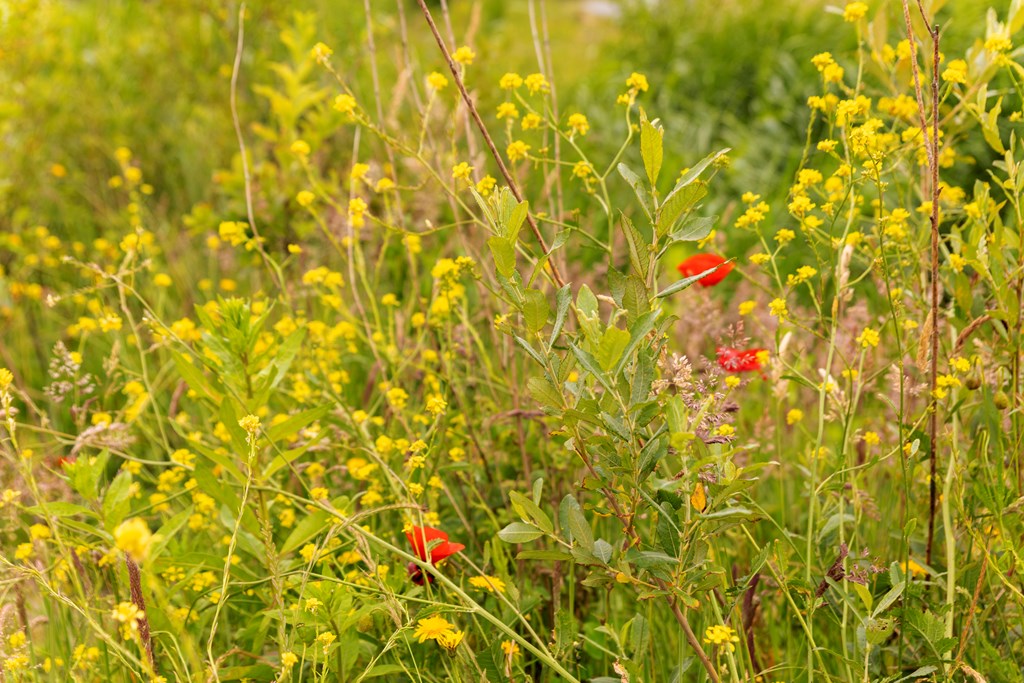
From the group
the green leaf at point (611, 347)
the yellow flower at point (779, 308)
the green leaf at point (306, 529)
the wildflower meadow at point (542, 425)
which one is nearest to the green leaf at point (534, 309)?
the wildflower meadow at point (542, 425)

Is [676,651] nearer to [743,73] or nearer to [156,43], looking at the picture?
[743,73]

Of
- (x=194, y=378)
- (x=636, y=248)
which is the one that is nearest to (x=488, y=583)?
(x=636, y=248)

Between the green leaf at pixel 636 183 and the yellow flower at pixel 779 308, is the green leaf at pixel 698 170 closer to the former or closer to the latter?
the green leaf at pixel 636 183

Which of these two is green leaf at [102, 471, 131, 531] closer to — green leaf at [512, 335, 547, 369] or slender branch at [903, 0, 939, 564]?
green leaf at [512, 335, 547, 369]

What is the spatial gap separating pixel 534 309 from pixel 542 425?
2.72 feet

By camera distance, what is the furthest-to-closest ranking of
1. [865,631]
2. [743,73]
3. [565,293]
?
[743,73] < [865,631] < [565,293]

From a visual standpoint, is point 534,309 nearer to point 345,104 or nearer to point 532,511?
point 532,511

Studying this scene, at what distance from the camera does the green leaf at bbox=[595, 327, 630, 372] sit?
1.23 metres

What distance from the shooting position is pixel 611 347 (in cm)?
125

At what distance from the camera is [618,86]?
4879 millimetres

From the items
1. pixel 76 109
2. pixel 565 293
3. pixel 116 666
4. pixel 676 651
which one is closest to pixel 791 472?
pixel 676 651

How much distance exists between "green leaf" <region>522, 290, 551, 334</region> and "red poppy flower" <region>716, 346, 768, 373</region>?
1.39 ft

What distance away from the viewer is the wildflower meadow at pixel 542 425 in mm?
1415

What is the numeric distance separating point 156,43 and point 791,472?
3858mm
